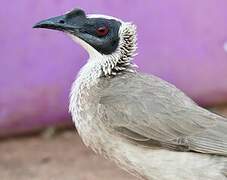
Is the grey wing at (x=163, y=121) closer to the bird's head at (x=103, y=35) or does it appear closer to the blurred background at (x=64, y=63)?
the bird's head at (x=103, y=35)

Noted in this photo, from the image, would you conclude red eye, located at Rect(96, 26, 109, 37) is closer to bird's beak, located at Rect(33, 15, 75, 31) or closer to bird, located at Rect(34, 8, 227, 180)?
bird, located at Rect(34, 8, 227, 180)

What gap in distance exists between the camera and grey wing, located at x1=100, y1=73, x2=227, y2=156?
4.50 meters

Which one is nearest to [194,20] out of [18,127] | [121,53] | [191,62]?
[191,62]

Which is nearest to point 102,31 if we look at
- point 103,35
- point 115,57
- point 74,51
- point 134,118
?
point 103,35

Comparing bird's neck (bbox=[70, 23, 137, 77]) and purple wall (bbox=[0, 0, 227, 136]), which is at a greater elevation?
bird's neck (bbox=[70, 23, 137, 77])

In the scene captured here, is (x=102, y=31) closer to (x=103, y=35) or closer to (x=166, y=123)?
(x=103, y=35)

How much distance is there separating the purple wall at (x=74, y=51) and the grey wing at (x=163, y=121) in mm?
2087

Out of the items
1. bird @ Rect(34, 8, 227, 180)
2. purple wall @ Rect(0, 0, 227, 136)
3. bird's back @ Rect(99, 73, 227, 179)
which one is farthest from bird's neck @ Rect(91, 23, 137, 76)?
purple wall @ Rect(0, 0, 227, 136)

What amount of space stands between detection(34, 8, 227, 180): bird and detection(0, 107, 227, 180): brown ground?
169 centimetres

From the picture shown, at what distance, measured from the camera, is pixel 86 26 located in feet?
15.3

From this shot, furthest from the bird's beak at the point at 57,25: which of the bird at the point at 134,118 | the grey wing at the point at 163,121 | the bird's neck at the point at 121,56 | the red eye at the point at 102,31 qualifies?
the grey wing at the point at 163,121

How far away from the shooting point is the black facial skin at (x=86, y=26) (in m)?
4.63

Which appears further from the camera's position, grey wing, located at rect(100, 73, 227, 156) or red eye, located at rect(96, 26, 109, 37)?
red eye, located at rect(96, 26, 109, 37)

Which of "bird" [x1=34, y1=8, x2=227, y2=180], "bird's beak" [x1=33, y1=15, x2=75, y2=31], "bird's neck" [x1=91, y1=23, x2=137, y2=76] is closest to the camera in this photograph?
"bird" [x1=34, y1=8, x2=227, y2=180]
